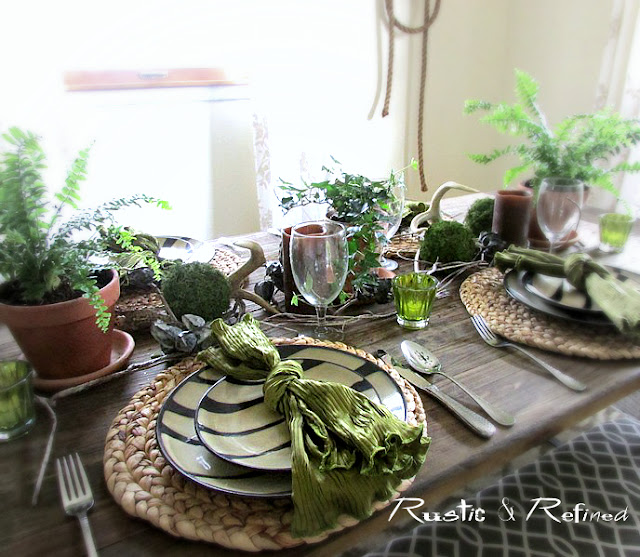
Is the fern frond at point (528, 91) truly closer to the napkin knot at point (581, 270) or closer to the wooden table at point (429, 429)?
the napkin knot at point (581, 270)

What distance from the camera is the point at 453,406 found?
23.4 inches

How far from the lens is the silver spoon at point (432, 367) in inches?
22.6

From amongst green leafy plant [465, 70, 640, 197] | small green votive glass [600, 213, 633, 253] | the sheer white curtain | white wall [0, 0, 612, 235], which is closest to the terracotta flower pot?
green leafy plant [465, 70, 640, 197]

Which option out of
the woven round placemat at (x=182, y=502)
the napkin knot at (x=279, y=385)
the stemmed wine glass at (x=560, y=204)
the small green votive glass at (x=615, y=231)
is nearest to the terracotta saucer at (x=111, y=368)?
the woven round placemat at (x=182, y=502)

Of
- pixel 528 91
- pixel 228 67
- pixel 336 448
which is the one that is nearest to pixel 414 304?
pixel 336 448

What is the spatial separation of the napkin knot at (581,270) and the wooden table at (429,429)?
0.58 feet

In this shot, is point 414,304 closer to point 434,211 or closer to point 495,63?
point 434,211

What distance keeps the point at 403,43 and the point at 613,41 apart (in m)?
0.92

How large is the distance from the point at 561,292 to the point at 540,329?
13 centimetres

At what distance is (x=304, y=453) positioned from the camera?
45 centimetres

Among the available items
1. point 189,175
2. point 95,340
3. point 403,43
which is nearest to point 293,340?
point 95,340

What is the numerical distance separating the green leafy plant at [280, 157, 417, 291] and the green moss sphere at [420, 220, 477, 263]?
14 cm

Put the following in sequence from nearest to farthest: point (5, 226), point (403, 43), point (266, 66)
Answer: point (5, 226), point (266, 66), point (403, 43)

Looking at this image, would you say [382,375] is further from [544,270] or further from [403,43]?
[403,43]
